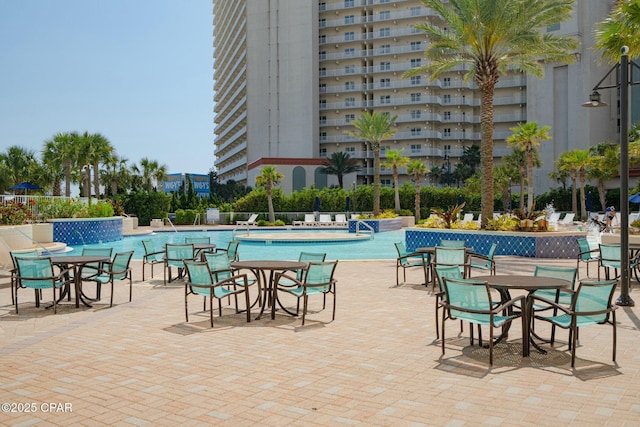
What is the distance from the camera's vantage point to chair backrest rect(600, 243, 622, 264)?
39.1ft

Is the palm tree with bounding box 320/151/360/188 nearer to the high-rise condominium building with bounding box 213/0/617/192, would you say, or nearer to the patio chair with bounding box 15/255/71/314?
the high-rise condominium building with bounding box 213/0/617/192

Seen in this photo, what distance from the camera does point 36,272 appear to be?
9.27 meters

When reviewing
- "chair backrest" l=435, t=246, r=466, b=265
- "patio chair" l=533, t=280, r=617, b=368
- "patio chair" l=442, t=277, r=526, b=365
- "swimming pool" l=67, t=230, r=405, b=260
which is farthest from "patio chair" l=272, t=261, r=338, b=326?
"swimming pool" l=67, t=230, r=405, b=260

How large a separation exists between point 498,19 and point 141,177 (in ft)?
191

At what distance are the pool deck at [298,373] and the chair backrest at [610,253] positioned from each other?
2755 millimetres

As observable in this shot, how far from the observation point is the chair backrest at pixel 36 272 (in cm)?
922

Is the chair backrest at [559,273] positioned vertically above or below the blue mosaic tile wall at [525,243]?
above

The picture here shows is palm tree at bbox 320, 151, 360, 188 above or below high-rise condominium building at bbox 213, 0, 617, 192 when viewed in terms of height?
below

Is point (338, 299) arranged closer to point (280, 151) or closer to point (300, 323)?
point (300, 323)

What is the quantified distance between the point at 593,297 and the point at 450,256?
197 inches

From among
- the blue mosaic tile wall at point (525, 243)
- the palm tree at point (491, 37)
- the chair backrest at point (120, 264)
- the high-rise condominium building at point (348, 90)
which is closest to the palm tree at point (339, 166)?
the high-rise condominium building at point (348, 90)

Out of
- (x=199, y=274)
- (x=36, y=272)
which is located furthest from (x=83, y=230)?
(x=199, y=274)

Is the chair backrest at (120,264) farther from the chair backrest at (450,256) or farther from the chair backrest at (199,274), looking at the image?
the chair backrest at (450,256)

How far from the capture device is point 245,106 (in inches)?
3255
